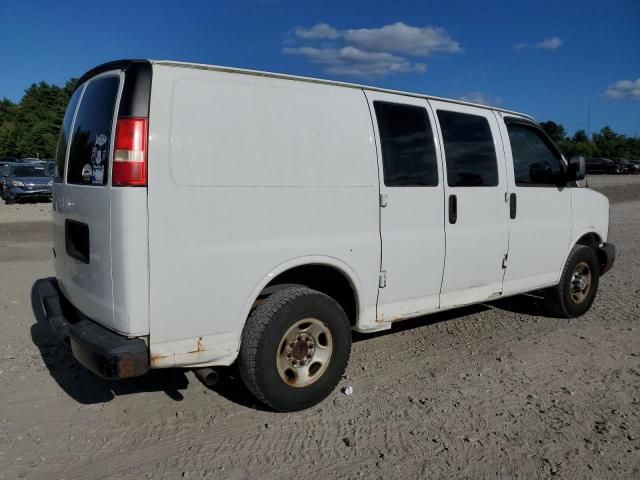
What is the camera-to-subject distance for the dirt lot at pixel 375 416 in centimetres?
318

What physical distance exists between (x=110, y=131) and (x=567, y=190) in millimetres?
4545

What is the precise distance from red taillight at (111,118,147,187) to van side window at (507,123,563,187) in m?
3.50

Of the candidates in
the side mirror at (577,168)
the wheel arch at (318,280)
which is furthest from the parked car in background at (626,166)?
the wheel arch at (318,280)

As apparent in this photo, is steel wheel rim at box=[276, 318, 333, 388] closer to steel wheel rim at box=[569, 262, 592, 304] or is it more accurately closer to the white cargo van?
the white cargo van

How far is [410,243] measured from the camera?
4281 mm

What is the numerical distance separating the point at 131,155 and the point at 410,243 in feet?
7.16

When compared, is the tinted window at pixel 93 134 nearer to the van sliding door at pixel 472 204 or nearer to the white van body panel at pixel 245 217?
the white van body panel at pixel 245 217

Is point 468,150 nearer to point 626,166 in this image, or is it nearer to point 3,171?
point 3,171

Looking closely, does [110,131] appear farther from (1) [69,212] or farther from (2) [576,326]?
(2) [576,326]

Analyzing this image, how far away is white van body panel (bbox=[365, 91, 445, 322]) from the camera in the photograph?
4148 millimetres

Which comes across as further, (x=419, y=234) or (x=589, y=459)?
(x=419, y=234)

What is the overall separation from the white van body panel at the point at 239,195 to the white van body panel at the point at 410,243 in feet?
0.54

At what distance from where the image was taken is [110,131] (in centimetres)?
316

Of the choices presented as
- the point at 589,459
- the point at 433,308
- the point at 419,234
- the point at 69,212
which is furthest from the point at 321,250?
the point at 589,459
